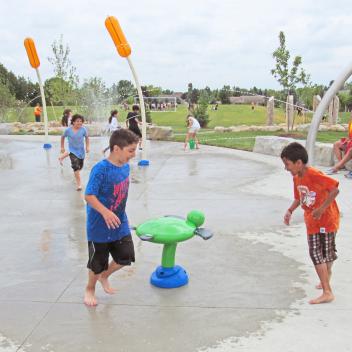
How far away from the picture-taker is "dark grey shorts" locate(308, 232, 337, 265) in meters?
3.77

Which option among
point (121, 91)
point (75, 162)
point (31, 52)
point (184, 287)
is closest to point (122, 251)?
point (184, 287)

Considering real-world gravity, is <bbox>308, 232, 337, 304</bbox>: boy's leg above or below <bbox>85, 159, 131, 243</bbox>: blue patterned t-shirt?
below

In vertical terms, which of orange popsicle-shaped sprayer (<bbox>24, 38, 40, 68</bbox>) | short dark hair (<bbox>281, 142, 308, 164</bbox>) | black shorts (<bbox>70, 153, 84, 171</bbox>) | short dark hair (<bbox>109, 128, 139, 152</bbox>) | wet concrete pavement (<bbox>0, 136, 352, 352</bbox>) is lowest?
wet concrete pavement (<bbox>0, 136, 352, 352</bbox>)

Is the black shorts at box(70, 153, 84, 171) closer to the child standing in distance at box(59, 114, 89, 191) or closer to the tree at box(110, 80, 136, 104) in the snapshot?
the child standing in distance at box(59, 114, 89, 191)

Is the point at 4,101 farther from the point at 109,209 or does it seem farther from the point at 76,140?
the point at 109,209

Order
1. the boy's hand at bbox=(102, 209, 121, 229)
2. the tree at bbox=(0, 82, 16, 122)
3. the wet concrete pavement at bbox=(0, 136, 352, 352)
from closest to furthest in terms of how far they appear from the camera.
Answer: the wet concrete pavement at bbox=(0, 136, 352, 352) → the boy's hand at bbox=(102, 209, 121, 229) → the tree at bbox=(0, 82, 16, 122)

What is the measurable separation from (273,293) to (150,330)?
1.14m

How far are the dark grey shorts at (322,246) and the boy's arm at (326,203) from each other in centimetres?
19

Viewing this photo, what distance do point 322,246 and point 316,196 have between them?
0.40 metres

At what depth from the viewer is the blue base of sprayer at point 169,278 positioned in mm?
4137

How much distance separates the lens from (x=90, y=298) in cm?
385

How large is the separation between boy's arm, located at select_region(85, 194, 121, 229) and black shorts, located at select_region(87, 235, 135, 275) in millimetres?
292

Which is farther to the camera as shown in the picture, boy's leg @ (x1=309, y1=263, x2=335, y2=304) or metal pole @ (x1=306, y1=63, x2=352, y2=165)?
metal pole @ (x1=306, y1=63, x2=352, y2=165)

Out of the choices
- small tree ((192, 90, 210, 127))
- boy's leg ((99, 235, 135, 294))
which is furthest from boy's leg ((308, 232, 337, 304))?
small tree ((192, 90, 210, 127))
